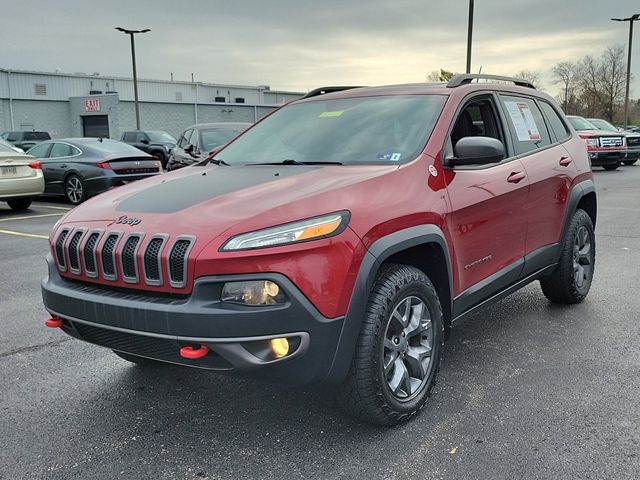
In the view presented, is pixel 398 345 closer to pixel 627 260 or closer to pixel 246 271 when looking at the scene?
pixel 246 271

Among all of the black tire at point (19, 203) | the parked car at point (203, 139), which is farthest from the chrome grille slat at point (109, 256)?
the black tire at point (19, 203)

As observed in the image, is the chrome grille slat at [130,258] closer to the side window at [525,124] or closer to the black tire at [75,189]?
the side window at [525,124]

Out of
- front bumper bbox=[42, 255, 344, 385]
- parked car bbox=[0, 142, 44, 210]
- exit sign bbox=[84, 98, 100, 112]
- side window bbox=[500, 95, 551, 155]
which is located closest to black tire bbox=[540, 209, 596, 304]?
side window bbox=[500, 95, 551, 155]

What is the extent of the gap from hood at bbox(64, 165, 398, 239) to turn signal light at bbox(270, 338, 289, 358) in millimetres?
486

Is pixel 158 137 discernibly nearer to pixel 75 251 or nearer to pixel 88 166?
pixel 88 166

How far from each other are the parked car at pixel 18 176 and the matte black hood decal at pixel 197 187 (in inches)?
348

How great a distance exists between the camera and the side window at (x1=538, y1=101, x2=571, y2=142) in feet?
16.0

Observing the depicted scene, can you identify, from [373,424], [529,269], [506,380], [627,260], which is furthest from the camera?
[627,260]

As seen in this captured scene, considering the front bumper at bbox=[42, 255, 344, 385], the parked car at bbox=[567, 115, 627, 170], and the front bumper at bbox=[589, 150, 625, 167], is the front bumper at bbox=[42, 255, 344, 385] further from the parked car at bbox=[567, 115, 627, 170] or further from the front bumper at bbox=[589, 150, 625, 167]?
the front bumper at bbox=[589, 150, 625, 167]

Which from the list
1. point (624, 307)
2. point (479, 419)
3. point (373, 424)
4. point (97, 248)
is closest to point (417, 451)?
point (373, 424)

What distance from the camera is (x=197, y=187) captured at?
10.6 ft

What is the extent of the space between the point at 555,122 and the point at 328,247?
3.15m

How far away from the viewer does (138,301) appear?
268 cm

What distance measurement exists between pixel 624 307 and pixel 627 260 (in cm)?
202
